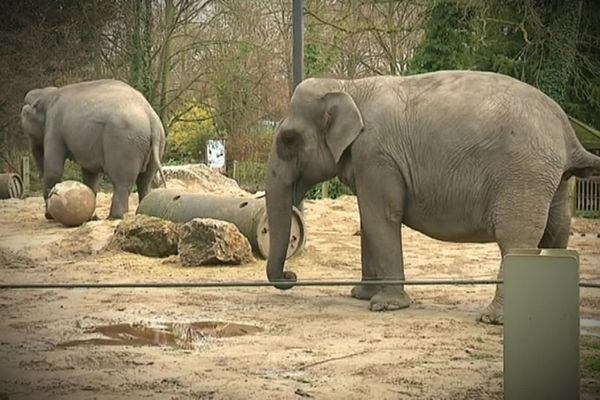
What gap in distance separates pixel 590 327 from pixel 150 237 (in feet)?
15.3

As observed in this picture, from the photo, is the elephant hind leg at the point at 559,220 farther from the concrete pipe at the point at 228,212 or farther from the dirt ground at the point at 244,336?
the concrete pipe at the point at 228,212

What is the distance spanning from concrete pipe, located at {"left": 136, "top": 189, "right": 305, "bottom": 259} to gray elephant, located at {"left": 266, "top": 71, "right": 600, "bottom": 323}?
198cm

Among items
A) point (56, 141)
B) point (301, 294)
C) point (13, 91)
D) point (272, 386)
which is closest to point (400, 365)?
point (272, 386)

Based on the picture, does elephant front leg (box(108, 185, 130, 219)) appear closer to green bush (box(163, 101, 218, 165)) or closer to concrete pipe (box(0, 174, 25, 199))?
concrete pipe (box(0, 174, 25, 199))

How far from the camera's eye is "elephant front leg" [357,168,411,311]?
7324 mm

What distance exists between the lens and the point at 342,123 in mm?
7457

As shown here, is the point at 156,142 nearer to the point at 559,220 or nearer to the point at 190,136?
the point at 559,220

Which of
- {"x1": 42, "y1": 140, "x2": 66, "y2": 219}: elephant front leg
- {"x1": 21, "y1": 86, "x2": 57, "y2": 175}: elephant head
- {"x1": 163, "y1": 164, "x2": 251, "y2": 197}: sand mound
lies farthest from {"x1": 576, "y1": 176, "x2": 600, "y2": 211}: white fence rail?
{"x1": 21, "y1": 86, "x2": 57, "y2": 175}: elephant head

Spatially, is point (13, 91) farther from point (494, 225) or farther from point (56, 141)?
point (494, 225)

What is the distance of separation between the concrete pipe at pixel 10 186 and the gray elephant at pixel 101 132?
254cm

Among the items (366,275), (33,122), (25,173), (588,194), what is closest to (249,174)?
(25,173)

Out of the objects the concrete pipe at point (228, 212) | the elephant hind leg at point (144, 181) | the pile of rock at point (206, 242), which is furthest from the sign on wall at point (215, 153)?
the pile of rock at point (206, 242)

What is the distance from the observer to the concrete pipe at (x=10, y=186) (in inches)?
659

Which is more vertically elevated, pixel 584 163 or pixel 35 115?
pixel 35 115
